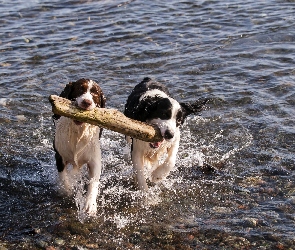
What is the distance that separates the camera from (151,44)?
38.3ft

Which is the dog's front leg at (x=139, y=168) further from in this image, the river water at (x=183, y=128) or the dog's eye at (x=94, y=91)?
the dog's eye at (x=94, y=91)

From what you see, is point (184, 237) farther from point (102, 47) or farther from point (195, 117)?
point (102, 47)

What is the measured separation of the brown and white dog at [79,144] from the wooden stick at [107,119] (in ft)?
0.93

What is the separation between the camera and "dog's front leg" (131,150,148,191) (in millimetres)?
6352

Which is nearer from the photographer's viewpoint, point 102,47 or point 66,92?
point 66,92

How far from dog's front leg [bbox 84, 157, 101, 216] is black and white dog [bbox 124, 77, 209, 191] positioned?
53 centimetres

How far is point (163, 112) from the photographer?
593cm

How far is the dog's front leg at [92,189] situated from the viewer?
592 centimetres

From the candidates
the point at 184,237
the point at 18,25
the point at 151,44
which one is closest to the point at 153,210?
the point at 184,237

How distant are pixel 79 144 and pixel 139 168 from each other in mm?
832

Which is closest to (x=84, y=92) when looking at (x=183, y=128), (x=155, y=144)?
(x=155, y=144)

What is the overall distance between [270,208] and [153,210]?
131 centimetres

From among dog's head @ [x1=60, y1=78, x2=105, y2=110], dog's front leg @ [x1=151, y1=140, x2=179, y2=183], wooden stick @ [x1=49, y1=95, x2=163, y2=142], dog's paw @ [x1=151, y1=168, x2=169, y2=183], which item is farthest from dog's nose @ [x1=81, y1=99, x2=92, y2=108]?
dog's paw @ [x1=151, y1=168, x2=169, y2=183]

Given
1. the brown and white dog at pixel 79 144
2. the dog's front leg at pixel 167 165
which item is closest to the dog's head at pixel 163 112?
the dog's front leg at pixel 167 165
